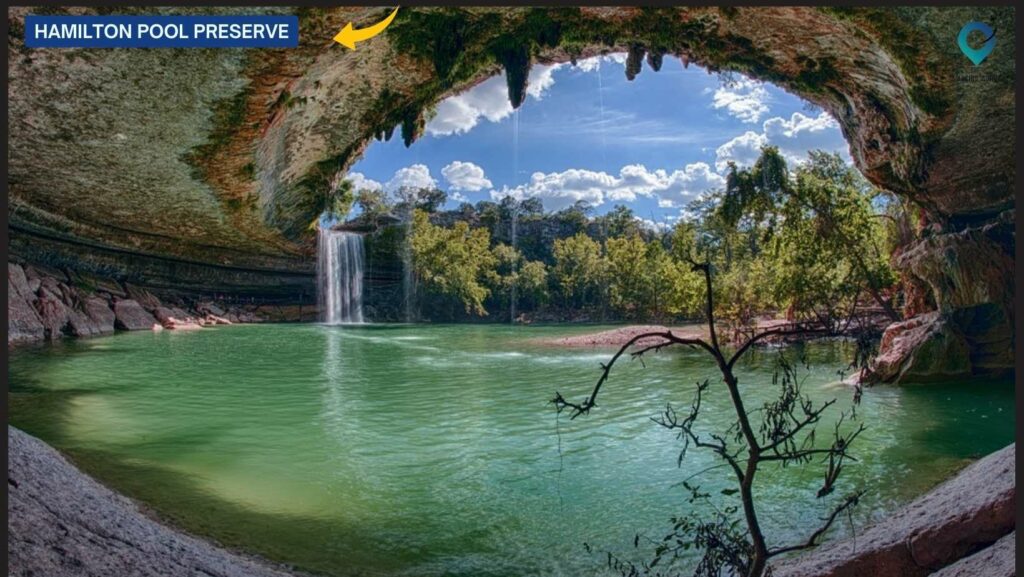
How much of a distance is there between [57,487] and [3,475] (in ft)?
4.57

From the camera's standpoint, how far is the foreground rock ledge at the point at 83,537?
3312 millimetres

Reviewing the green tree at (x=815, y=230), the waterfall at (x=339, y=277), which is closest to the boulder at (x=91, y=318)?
the waterfall at (x=339, y=277)

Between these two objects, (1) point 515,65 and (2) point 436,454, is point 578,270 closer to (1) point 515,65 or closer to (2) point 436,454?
(1) point 515,65

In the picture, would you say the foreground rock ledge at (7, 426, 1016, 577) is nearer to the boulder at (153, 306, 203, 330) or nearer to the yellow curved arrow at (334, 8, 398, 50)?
the yellow curved arrow at (334, 8, 398, 50)

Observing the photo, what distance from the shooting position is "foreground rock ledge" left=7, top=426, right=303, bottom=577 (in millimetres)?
3312

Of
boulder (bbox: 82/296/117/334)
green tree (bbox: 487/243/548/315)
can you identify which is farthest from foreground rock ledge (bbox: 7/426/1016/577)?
green tree (bbox: 487/243/548/315)

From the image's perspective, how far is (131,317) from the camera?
2806 centimetres

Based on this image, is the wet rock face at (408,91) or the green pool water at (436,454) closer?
the green pool water at (436,454)

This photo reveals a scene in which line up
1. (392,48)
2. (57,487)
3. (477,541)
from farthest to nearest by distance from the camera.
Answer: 1. (392,48)
2. (477,541)
3. (57,487)

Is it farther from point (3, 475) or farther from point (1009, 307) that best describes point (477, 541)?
point (1009, 307)

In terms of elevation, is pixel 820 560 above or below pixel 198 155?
below

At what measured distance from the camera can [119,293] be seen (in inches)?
1141

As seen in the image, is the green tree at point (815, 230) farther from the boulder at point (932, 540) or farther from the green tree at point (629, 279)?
the green tree at point (629, 279)

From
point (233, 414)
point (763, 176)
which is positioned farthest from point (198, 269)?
point (763, 176)
